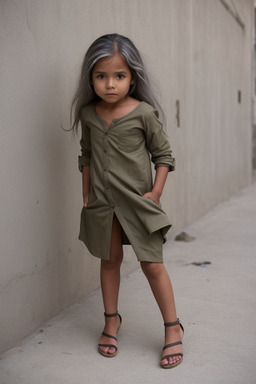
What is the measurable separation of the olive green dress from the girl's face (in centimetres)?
10

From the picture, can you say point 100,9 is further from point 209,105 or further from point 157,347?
point 209,105

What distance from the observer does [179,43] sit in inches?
180

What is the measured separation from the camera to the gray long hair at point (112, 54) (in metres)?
2.14

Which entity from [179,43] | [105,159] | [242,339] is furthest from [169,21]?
[242,339]

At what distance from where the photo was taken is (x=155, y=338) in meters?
2.49

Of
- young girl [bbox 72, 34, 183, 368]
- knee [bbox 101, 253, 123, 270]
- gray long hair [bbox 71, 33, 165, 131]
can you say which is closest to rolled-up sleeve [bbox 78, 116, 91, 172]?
young girl [bbox 72, 34, 183, 368]

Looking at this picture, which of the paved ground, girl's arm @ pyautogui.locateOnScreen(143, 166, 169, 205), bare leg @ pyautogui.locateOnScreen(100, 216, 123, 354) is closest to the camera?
the paved ground

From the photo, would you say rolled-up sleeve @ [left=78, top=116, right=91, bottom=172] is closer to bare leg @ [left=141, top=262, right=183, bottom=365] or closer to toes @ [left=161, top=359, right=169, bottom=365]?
bare leg @ [left=141, top=262, right=183, bottom=365]

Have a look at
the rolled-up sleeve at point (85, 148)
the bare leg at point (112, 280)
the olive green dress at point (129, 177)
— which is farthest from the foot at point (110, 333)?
the rolled-up sleeve at point (85, 148)

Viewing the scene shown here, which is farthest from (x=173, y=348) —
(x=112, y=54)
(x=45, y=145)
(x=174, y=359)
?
(x=112, y=54)

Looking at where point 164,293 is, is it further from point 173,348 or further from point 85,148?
point 85,148

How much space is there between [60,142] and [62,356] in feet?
3.51

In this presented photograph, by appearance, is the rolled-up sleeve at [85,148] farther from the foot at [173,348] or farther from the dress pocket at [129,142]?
the foot at [173,348]

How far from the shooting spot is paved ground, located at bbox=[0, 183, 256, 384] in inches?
83.7
